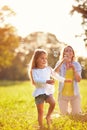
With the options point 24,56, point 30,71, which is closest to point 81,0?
point 30,71

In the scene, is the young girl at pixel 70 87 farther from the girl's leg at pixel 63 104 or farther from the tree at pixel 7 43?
the tree at pixel 7 43

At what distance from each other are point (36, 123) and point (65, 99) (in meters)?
1.55

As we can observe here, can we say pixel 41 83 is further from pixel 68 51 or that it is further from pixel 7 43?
pixel 7 43

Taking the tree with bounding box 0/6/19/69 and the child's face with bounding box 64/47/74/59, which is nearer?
the child's face with bounding box 64/47/74/59

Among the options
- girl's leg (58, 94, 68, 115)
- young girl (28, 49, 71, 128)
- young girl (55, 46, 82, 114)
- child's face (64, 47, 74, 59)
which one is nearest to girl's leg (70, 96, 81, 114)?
young girl (55, 46, 82, 114)

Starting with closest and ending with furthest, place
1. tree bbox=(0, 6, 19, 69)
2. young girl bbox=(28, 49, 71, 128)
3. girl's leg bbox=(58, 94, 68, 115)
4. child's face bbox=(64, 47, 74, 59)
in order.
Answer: young girl bbox=(28, 49, 71, 128)
child's face bbox=(64, 47, 74, 59)
girl's leg bbox=(58, 94, 68, 115)
tree bbox=(0, 6, 19, 69)

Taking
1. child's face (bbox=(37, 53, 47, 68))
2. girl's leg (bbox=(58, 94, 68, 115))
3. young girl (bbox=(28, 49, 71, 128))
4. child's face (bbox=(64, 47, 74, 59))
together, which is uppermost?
child's face (bbox=(64, 47, 74, 59))

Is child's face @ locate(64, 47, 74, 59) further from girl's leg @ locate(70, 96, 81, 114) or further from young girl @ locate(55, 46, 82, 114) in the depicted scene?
girl's leg @ locate(70, 96, 81, 114)

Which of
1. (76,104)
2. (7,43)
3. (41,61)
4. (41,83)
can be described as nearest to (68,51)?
(76,104)

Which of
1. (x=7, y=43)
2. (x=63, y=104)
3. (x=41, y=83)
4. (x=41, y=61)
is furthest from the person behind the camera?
(x=7, y=43)

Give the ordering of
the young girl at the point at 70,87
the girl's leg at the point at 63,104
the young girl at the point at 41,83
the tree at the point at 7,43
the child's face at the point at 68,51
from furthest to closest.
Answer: the tree at the point at 7,43 < the girl's leg at the point at 63,104 < the young girl at the point at 70,87 < the child's face at the point at 68,51 < the young girl at the point at 41,83

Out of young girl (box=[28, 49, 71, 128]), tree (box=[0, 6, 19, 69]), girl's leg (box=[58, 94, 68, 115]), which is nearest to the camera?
young girl (box=[28, 49, 71, 128])

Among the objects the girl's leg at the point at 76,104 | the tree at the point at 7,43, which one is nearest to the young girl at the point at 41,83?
the girl's leg at the point at 76,104

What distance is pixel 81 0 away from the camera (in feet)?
36.6
